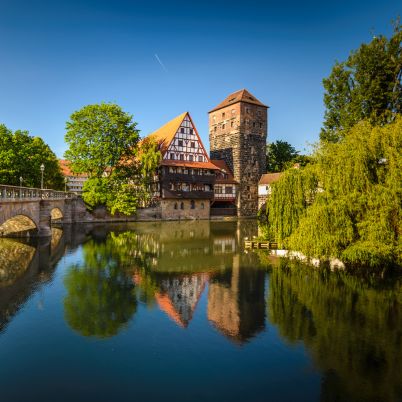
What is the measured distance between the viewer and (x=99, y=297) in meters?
13.8

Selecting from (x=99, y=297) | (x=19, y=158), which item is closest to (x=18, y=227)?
(x=19, y=158)

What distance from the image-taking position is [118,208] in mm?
43969

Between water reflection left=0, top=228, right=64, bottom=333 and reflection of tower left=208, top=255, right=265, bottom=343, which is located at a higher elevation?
water reflection left=0, top=228, right=64, bottom=333

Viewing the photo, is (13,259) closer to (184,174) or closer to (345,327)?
(345,327)

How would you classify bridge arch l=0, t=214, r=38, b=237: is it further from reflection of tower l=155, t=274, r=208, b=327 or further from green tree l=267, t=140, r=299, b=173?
green tree l=267, t=140, r=299, b=173

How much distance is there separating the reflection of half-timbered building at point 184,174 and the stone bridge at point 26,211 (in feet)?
53.1

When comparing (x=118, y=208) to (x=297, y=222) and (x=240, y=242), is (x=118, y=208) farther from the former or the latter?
(x=297, y=222)

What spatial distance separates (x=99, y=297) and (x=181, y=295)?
3.39 metres

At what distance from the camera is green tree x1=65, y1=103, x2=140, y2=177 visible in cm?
4281

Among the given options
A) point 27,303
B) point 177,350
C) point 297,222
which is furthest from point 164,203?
point 177,350

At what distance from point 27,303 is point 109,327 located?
14.1ft

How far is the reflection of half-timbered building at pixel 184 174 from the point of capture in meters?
50.3

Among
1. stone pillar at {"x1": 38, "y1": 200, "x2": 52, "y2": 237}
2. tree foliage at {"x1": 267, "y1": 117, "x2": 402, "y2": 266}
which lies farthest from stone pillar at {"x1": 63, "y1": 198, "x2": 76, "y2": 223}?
tree foliage at {"x1": 267, "y1": 117, "x2": 402, "y2": 266}

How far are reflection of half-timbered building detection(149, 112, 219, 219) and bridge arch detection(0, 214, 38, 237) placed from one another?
22.6 meters
